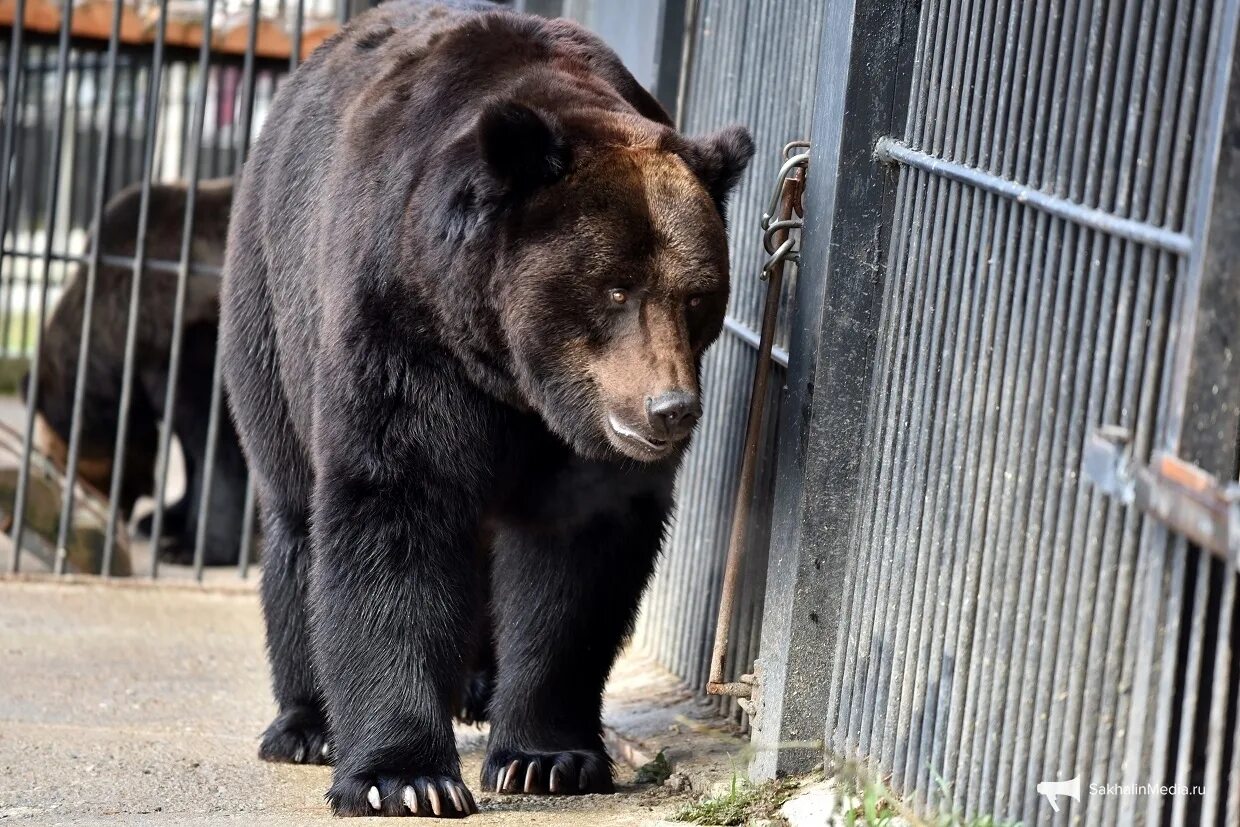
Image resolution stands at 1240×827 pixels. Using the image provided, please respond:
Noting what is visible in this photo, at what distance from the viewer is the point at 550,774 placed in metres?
4.48

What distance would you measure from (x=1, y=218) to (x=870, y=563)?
5093 mm

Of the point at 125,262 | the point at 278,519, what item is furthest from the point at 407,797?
→ the point at 125,262

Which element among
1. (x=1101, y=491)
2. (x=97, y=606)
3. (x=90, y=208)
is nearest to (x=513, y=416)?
(x=1101, y=491)

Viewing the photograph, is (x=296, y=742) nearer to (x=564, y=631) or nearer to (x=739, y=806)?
(x=564, y=631)

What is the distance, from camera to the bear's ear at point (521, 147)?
12.7 ft

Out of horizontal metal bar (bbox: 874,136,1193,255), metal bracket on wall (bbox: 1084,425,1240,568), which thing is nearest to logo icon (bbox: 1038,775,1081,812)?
metal bracket on wall (bbox: 1084,425,1240,568)

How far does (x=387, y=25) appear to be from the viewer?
16.5 feet

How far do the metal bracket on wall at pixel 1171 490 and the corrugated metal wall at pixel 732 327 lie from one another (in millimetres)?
2058

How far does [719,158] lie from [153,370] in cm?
552

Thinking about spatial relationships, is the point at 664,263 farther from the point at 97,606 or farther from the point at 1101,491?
the point at 97,606

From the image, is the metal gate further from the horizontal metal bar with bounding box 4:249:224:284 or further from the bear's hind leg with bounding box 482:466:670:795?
the horizontal metal bar with bounding box 4:249:224:284

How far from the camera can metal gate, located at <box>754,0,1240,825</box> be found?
266 centimetres

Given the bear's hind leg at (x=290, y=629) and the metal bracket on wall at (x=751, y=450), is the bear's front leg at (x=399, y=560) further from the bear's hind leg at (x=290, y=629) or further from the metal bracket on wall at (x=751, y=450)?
the bear's hind leg at (x=290, y=629)

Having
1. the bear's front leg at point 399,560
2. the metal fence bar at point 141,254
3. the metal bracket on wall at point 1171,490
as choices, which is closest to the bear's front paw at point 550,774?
the bear's front leg at point 399,560
